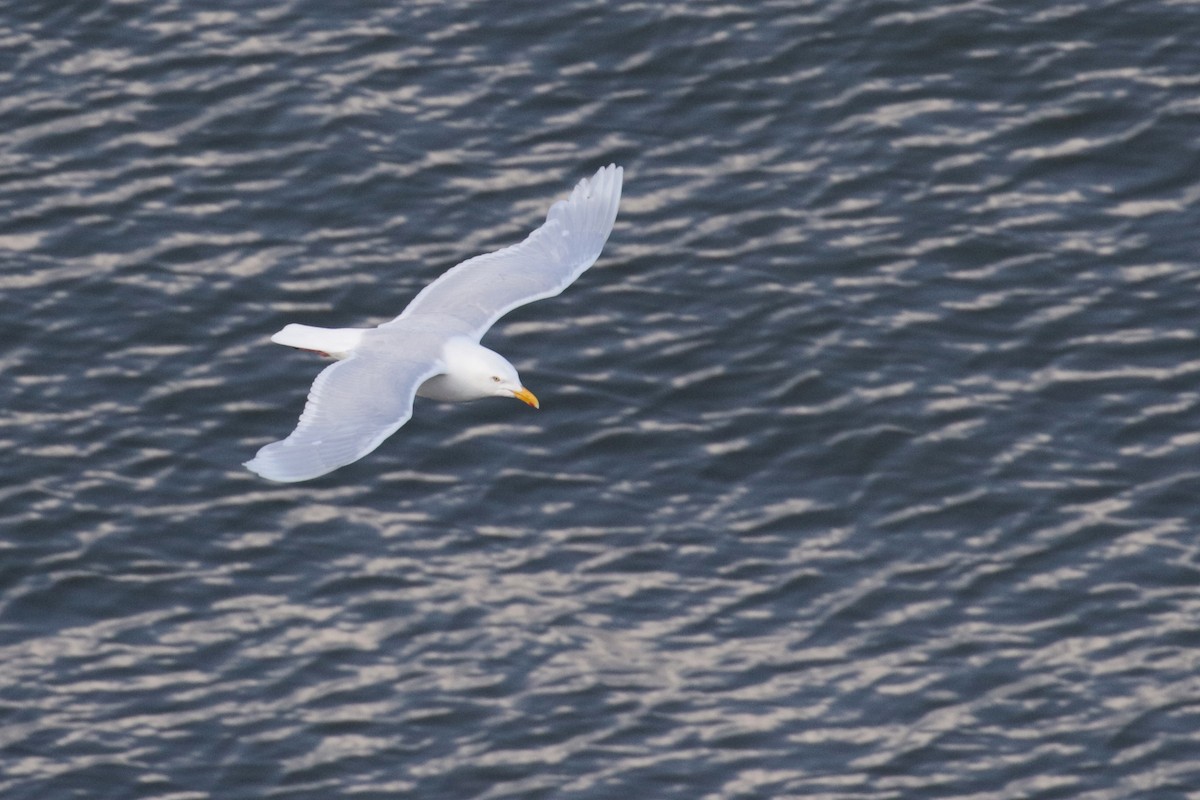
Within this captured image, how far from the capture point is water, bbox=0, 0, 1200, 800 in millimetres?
16469

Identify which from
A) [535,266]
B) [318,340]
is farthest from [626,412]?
→ [318,340]

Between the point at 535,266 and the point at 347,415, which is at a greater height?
the point at 535,266

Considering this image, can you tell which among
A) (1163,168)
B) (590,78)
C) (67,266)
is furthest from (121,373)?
(1163,168)

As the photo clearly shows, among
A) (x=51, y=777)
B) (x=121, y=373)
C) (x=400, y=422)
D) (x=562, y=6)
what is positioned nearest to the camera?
(x=400, y=422)

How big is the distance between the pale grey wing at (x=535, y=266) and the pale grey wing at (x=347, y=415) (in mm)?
1280

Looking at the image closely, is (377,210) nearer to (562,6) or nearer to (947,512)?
(562,6)

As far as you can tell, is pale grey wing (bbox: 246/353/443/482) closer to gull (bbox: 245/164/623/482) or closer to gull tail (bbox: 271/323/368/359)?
gull (bbox: 245/164/623/482)

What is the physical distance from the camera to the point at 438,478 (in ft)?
58.5

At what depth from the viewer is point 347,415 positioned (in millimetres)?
14297

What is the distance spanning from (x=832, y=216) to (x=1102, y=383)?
99.7 inches

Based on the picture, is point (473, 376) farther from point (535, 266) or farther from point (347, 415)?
point (535, 266)

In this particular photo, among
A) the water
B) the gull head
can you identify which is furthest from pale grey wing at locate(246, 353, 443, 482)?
the water

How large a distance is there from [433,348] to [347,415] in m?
1.11

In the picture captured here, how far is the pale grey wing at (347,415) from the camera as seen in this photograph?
1361 centimetres
